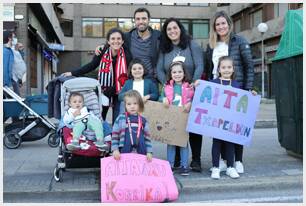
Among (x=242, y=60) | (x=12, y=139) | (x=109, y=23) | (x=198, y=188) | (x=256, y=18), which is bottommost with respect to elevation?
(x=198, y=188)

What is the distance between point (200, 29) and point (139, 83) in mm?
42116

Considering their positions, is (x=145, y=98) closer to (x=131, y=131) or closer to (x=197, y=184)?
(x=131, y=131)

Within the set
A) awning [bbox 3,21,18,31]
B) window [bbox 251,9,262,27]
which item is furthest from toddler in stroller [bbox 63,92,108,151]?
window [bbox 251,9,262,27]

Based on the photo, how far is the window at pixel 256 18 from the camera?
3509 centimetres

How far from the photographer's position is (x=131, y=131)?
206 inches

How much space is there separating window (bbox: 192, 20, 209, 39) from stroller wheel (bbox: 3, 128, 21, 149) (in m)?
39.3

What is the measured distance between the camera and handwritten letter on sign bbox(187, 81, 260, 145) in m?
5.65

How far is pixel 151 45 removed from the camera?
6.04 metres

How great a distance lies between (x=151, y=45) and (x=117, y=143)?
4.87 feet

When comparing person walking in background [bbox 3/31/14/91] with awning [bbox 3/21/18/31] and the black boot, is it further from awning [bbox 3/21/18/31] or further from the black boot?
awning [bbox 3/21/18/31]

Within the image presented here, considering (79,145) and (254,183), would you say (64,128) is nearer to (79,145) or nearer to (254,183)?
(79,145)

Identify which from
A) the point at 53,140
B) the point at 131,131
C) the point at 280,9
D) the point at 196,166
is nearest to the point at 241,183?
the point at 196,166

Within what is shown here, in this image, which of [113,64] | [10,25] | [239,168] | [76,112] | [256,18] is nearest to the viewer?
[76,112]

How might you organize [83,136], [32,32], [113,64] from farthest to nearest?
[32,32], [113,64], [83,136]
